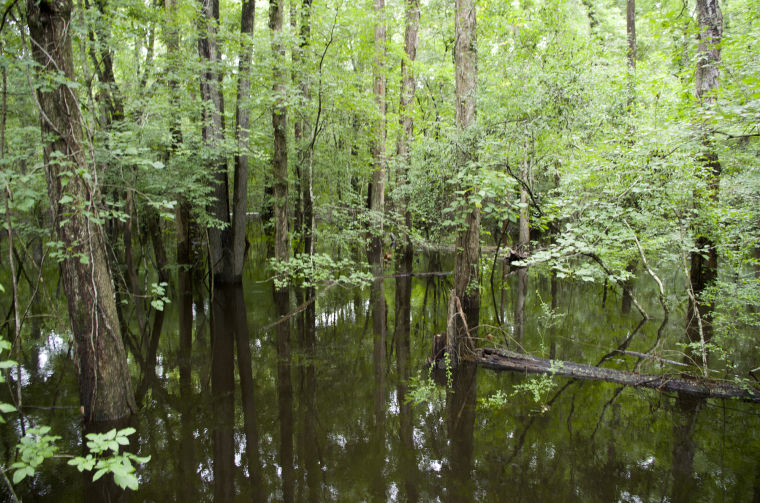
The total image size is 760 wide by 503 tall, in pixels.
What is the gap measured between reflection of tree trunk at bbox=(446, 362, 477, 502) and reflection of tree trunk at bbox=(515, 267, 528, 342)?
2322mm

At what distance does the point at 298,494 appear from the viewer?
13.2 ft

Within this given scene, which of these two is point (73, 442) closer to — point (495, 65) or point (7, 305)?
point (7, 305)

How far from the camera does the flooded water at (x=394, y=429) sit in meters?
4.10

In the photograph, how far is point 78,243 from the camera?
4.11 meters

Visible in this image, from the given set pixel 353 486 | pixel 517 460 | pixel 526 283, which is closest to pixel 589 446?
pixel 517 460

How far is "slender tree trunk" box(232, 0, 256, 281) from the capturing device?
10008mm

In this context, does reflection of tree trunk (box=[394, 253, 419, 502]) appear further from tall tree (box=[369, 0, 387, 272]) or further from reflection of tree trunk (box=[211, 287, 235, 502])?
tall tree (box=[369, 0, 387, 272])

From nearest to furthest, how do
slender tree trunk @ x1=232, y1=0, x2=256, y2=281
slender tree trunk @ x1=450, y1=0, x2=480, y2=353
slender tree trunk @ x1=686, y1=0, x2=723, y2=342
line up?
slender tree trunk @ x1=686, y1=0, x2=723, y2=342 < slender tree trunk @ x1=450, y1=0, x2=480, y2=353 < slender tree trunk @ x1=232, y1=0, x2=256, y2=281

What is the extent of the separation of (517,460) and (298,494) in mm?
2409

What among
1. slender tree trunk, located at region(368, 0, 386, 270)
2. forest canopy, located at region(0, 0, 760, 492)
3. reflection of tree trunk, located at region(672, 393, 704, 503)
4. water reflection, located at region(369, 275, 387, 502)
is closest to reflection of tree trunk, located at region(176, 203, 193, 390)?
forest canopy, located at region(0, 0, 760, 492)

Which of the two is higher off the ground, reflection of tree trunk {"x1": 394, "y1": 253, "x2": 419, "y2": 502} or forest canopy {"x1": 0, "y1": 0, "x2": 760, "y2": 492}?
forest canopy {"x1": 0, "y1": 0, "x2": 760, "y2": 492}

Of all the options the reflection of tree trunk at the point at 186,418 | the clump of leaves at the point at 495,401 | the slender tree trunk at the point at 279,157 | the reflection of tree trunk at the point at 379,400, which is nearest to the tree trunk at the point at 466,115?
the clump of leaves at the point at 495,401

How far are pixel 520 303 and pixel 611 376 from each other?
542cm

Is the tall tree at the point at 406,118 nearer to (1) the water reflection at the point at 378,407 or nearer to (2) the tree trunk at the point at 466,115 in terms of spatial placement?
(1) the water reflection at the point at 378,407
